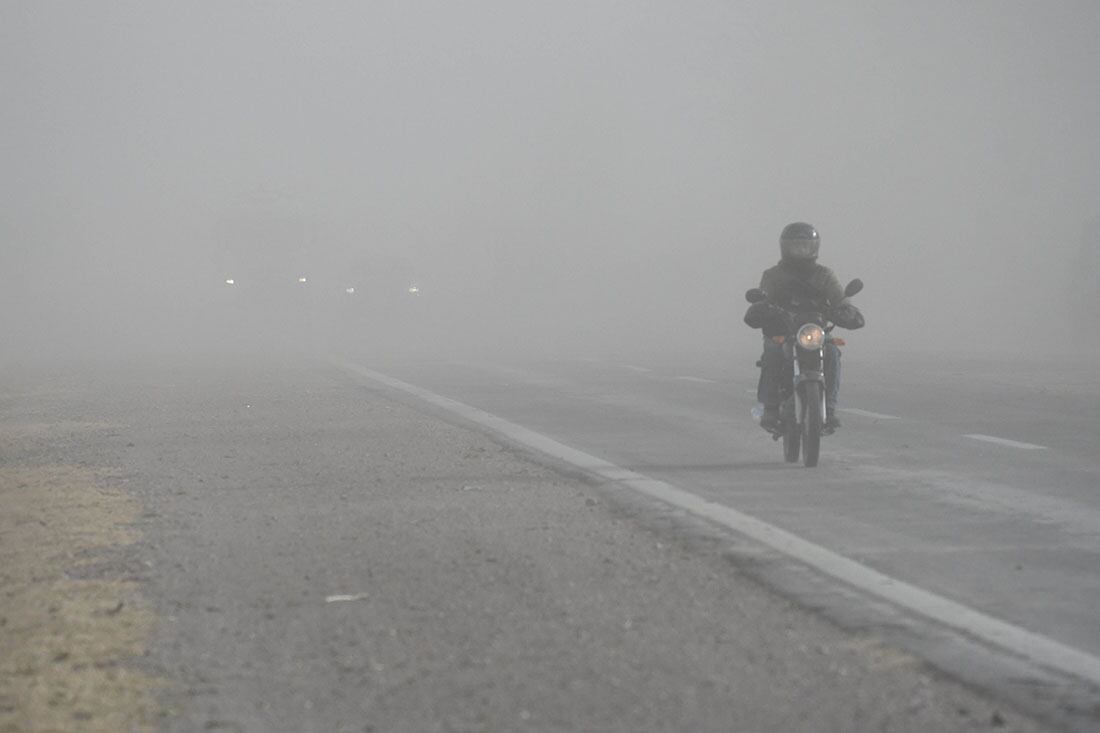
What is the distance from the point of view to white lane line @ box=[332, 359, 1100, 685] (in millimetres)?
5531

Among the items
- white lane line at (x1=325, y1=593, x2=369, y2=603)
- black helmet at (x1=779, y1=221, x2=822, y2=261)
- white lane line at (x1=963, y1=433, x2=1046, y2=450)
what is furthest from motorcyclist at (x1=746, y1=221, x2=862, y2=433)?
white lane line at (x1=325, y1=593, x2=369, y2=603)

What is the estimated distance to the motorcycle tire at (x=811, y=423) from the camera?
11500 millimetres

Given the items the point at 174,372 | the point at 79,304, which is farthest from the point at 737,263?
the point at 174,372

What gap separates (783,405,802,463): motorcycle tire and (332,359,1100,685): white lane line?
1.28 m

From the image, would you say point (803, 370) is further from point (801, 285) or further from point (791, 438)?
point (801, 285)

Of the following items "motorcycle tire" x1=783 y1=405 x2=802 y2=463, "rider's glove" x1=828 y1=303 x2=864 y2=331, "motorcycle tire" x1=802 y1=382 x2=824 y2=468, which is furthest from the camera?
"rider's glove" x1=828 y1=303 x2=864 y2=331

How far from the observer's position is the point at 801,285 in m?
12.2

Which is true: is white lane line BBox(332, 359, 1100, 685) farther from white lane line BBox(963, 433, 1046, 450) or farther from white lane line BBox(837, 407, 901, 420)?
white lane line BBox(837, 407, 901, 420)

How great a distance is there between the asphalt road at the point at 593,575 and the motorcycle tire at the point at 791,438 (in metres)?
0.34

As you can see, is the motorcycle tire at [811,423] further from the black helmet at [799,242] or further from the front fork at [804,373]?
the black helmet at [799,242]

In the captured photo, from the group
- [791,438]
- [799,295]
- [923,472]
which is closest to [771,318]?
[799,295]

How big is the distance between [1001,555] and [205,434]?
866cm

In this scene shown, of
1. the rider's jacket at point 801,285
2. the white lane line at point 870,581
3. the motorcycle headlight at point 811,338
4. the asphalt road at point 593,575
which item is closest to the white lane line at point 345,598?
the asphalt road at point 593,575

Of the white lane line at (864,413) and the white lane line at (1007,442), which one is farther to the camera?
the white lane line at (864,413)
